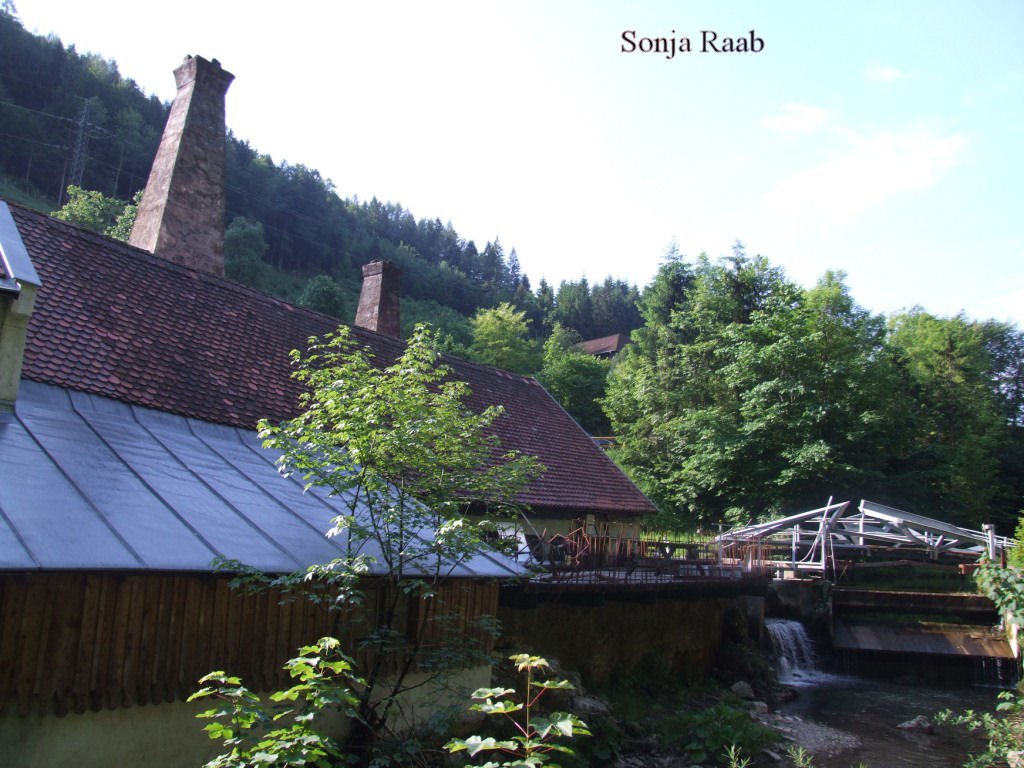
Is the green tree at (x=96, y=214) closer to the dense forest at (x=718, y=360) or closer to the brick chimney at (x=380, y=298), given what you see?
the dense forest at (x=718, y=360)

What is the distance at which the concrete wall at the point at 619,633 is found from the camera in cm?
1256

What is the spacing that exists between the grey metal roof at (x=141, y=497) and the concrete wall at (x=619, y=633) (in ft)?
11.1

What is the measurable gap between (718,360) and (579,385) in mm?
Result: 19115

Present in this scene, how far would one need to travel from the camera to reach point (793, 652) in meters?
20.4

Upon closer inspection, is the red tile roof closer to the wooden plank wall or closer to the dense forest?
the wooden plank wall

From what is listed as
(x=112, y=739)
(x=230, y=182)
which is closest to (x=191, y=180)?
(x=112, y=739)

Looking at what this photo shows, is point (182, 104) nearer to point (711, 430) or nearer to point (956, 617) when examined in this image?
point (711, 430)

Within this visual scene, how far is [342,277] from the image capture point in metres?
67.7

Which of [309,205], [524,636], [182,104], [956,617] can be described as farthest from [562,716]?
[309,205]

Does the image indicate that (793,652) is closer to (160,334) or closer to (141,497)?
(160,334)

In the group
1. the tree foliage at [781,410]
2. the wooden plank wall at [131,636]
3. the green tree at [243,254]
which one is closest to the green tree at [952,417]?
the tree foliage at [781,410]

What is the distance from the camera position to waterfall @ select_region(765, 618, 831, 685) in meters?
19.4

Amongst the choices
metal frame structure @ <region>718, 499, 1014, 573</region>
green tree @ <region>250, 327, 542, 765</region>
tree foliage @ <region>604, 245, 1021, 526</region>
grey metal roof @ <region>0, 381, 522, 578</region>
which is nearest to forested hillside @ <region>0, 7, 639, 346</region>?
tree foliage @ <region>604, 245, 1021, 526</region>

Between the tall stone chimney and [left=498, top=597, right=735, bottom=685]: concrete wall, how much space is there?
388 inches
